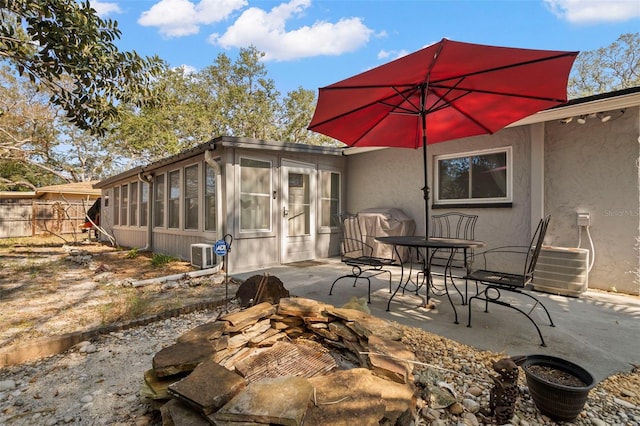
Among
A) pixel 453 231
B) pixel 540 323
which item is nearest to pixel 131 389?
pixel 540 323

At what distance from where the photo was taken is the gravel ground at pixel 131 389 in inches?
61.4

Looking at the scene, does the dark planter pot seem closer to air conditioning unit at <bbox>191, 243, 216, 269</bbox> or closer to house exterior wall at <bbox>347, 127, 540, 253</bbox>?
house exterior wall at <bbox>347, 127, 540, 253</bbox>

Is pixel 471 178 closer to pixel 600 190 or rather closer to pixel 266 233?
pixel 600 190

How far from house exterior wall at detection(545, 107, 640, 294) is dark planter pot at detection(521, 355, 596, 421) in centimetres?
331

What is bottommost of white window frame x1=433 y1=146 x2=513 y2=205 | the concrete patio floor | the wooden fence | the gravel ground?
the gravel ground

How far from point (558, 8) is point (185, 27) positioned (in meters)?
13.4

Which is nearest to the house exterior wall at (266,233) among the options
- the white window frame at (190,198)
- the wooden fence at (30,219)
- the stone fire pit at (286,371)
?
the white window frame at (190,198)

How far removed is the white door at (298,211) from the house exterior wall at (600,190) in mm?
4076

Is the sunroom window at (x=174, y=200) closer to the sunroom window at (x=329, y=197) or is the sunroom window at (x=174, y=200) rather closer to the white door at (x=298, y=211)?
the white door at (x=298, y=211)

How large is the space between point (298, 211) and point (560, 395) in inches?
209

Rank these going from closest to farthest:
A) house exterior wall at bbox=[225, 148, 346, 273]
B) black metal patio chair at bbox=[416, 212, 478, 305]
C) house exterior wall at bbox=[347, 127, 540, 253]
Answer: house exterior wall at bbox=[347, 127, 540, 253] < black metal patio chair at bbox=[416, 212, 478, 305] < house exterior wall at bbox=[225, 148, 346, 273]

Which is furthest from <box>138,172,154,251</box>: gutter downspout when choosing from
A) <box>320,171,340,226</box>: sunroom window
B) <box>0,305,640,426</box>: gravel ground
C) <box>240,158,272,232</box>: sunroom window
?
<box>0,305,640,426</box>: gravel ground

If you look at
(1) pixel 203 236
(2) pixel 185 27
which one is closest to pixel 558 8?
(1) pixel 203 236

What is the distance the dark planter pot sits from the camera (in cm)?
148
